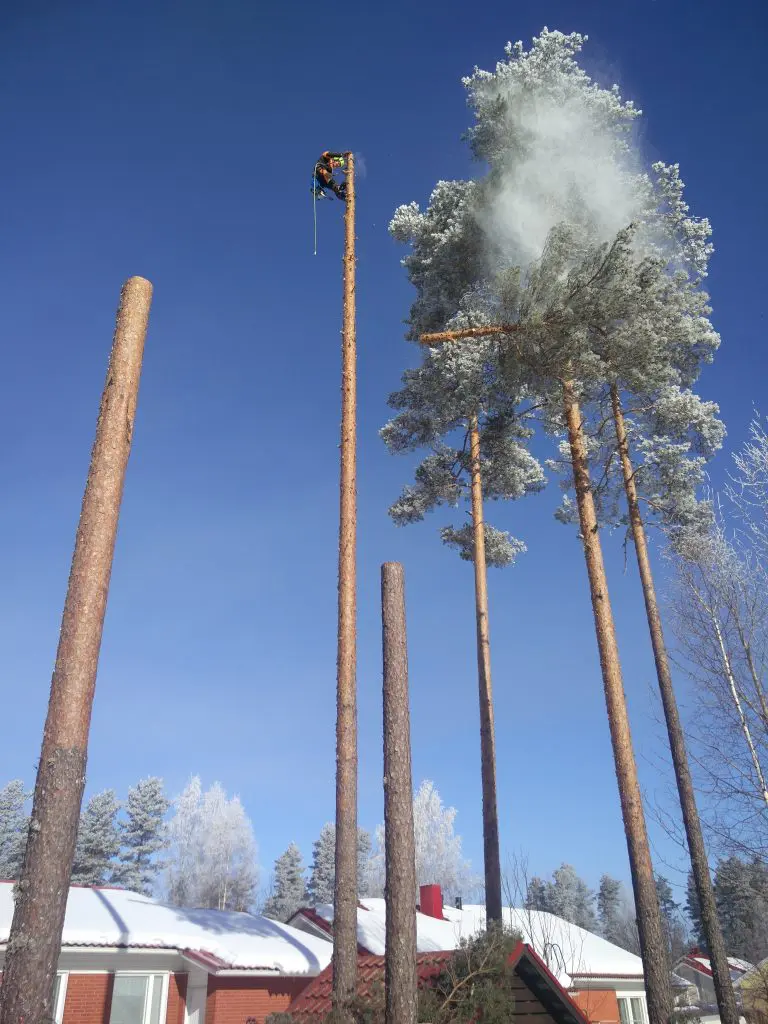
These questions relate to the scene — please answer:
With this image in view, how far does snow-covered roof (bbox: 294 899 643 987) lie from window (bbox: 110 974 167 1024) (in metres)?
4.81

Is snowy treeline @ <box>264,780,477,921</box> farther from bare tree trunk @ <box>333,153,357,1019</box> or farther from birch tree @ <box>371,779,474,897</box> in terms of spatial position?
bare tree trunk @ <box>333,153,357,1019</box>

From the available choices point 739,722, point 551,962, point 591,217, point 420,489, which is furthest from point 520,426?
point 551,962

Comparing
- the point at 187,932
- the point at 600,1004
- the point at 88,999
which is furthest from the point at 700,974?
the point at 88,999

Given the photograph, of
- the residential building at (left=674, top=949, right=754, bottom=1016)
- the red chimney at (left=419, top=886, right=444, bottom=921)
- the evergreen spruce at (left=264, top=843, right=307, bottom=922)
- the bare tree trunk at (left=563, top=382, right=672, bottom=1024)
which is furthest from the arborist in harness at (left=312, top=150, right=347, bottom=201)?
the evergreen spruce at (left=264, top=843, right=307, bottom=922)

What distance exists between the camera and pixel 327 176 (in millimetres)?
17000

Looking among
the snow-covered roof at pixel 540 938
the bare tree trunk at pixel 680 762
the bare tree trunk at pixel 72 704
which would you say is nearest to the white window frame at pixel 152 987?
the snow-covered roof at pixel 540 938

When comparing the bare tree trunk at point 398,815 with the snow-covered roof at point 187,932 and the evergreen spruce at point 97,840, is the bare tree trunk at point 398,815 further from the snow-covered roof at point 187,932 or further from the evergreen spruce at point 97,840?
the evergreen spruce at point 97,840

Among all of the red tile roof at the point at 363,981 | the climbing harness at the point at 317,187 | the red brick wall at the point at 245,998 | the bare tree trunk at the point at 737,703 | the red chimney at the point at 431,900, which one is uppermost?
the climbing harness at the point at 317,187

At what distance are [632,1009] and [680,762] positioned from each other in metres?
15.4

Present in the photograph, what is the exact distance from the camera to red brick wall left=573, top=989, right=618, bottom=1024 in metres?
23.4

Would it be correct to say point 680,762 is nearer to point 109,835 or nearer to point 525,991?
point 525,991

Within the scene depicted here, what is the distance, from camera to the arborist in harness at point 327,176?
16.9 meters

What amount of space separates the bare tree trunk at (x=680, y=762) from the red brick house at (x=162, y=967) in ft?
30.6

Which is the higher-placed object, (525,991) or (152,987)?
(525,991)
